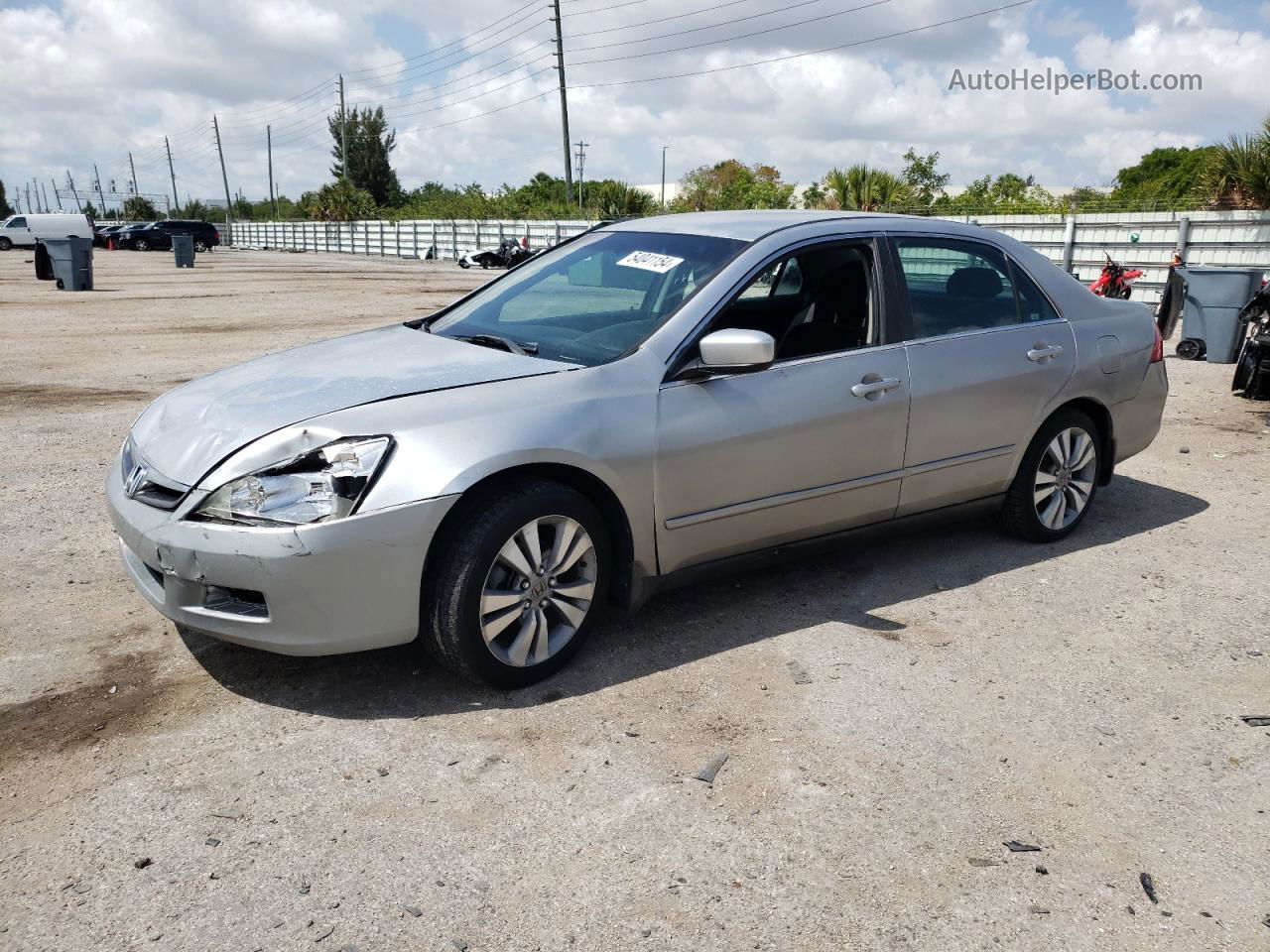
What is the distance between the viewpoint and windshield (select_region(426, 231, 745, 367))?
164 inches

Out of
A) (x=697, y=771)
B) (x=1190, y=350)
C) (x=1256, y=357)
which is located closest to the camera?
(x=697, y=771)

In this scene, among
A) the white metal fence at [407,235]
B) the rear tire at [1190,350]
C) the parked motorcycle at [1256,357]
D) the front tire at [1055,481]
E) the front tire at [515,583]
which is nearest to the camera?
the front tire at [515,583]

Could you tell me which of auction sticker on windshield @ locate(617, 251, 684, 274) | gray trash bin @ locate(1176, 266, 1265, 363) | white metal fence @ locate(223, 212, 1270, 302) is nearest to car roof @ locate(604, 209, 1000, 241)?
auction sticker on windshield @ locate(617, 251, 684, 274)

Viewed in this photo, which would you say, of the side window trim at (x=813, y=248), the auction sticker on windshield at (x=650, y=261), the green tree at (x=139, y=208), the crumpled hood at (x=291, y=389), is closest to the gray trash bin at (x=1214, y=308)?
the side window trim at (x=813, y=248)

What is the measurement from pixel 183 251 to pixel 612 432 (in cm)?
3959

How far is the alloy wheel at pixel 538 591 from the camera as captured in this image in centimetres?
354

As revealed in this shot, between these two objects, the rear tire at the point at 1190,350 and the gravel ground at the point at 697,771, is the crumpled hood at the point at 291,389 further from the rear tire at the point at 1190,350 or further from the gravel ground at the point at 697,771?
the rear tire at the point at 1190,350

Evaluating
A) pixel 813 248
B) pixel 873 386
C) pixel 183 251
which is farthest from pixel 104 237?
pixel 873 386

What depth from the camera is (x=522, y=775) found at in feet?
10.4

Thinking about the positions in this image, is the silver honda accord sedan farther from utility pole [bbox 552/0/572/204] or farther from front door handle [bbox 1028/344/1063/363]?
utility pole [bbox 552/0/572/204]

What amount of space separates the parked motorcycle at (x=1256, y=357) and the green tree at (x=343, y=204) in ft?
211

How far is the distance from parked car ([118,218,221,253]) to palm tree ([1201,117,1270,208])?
170ft

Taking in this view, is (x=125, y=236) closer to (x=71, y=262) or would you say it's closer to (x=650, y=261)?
(x=71, y=262)

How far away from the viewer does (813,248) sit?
452cm
